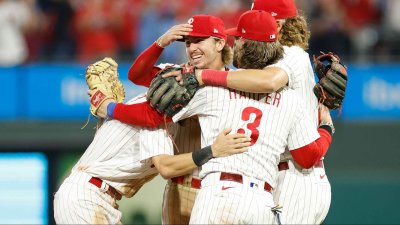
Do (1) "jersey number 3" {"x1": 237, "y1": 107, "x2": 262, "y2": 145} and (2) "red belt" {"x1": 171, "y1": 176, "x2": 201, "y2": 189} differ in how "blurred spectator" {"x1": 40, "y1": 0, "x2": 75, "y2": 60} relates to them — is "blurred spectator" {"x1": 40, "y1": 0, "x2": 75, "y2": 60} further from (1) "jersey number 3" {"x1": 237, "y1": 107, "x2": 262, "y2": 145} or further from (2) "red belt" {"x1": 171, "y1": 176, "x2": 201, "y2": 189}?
(1) "jersey number 3" {"x1": 237, "y1": 107, "x2": 262, "y2": 145}

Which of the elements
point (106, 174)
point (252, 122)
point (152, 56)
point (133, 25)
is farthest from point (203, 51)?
point (133, 25)

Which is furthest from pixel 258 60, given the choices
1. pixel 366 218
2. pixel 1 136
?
pixel 1 136

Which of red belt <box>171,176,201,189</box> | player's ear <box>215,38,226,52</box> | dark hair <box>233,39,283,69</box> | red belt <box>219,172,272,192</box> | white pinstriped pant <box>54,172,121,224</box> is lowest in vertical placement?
white pinstriped pant <box>54,172,121,224</box>

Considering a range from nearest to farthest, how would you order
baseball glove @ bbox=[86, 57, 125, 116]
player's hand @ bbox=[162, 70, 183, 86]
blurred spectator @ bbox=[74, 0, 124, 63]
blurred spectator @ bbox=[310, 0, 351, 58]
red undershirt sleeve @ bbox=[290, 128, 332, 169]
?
player's hand @ bbox=[162, 70, 183, 86] < red undershirt sleeve @ bbox=[290, 128, 332, 169] < baseball glove @ bbox=[86, 57, 125, 116] < blurred spectator @ bbox=[310, 0, 351, 58] < blurred spectator @ bbox=[74, 0, 124, 63]


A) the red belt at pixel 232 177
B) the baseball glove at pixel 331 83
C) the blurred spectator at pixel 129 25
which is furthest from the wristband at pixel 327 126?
the blurred spectator at pixel 129 25

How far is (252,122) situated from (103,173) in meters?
1.03

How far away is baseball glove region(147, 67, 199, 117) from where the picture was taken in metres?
4.97

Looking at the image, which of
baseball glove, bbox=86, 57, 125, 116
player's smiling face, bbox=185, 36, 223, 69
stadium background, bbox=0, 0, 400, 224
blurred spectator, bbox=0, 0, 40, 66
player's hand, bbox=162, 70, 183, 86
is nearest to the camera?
player's hand, bbox=162, 70, 183, 86

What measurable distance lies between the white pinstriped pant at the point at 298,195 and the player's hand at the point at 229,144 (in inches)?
27.1

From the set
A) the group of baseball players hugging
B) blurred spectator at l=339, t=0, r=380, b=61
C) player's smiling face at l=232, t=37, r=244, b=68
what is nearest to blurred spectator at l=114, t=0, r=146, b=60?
blurred spectator at l=339, t=0, r=380, b=61

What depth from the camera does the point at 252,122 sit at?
4.93 meters

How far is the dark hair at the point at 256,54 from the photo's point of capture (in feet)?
16.6

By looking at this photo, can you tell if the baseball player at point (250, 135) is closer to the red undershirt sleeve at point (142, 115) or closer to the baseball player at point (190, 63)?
the red undershirt sleeve at point (142, 115)

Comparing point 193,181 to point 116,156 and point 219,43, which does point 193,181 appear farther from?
point 219,43
